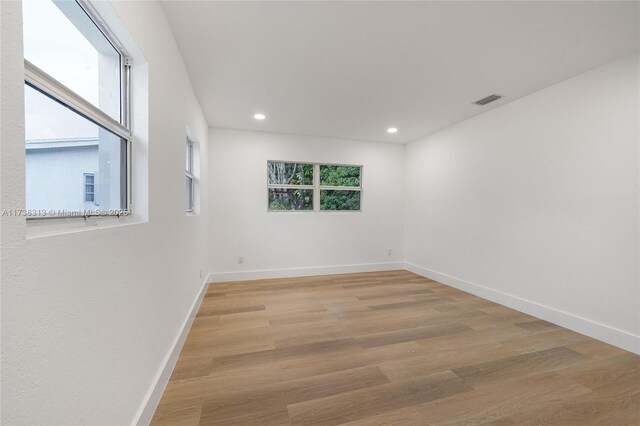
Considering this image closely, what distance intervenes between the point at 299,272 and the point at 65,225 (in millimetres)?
3746

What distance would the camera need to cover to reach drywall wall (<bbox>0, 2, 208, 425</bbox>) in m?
0.58

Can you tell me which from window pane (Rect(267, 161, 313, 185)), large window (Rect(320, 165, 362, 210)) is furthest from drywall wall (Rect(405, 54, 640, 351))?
window pane (Rect(267, 161, 313, 185))

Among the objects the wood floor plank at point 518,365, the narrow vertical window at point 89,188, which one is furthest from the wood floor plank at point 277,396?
the narrow vertical window at point 89,188

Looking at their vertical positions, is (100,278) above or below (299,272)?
above

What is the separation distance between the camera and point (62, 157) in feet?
2.84

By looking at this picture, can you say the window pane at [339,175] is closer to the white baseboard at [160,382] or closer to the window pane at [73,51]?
the white baseboard at [160,382]

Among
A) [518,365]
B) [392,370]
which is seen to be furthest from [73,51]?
[518,365]

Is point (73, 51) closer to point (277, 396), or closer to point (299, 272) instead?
point (277, 396)

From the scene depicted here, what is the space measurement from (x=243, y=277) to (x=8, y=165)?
3820 mm

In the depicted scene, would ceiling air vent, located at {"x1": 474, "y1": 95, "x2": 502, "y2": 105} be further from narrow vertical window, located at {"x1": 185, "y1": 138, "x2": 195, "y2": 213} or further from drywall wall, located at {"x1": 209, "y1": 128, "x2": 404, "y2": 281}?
narrow vertical window, located at {"x1": 185, "y1": 138, "x2": 195, "y2": 213}

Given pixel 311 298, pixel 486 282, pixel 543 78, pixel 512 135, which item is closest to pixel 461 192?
pixel 512 135

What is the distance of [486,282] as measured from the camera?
3.39 m

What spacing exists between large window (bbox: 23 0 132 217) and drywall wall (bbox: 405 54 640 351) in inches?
150

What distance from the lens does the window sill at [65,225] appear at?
0.71 meters
